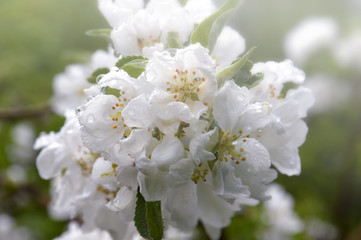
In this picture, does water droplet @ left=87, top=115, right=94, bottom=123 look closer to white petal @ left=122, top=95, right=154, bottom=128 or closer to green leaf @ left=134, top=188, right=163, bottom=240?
white petal @ left=122, top=95, right=154, bottom=128

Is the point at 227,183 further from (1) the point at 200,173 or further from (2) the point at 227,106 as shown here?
(2) the point at 227,106

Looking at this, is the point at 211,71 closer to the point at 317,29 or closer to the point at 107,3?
the point at 107,3

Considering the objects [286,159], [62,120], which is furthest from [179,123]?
[62,120]

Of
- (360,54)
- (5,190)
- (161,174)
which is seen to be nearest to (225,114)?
(161,174)

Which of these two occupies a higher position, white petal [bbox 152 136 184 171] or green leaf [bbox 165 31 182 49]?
green leaf [bbox 165 31 182 49]

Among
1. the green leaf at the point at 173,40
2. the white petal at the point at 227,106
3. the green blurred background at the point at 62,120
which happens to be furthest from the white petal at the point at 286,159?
the green blurred background at the point at 62,120

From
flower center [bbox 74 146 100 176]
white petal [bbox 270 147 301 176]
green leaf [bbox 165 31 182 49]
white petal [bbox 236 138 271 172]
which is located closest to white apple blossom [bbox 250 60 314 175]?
white petal [bbox 270 147 301 176]

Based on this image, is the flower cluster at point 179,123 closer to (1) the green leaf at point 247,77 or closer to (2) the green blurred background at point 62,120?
(1) the green leaf at point 247,77
